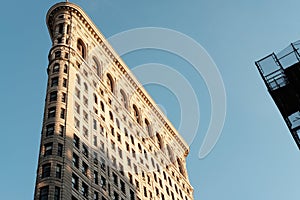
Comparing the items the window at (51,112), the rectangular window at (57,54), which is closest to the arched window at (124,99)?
the rectangular window at (57,54)

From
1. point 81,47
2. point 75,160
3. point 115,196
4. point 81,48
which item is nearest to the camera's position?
point 75,160

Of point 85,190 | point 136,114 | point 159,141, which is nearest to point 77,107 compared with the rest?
point 85,190

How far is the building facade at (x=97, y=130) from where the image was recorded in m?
55.6

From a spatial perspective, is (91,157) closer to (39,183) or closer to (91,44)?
(39,183)

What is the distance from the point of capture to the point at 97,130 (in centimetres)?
Result: 6731

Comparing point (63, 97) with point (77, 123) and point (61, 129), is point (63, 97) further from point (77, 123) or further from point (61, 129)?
point (61, 129)

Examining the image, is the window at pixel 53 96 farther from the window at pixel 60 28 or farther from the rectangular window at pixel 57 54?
the window at pixel 60 28

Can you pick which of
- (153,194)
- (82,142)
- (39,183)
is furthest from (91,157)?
(153,194)

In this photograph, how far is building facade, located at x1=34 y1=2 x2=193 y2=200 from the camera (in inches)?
2189

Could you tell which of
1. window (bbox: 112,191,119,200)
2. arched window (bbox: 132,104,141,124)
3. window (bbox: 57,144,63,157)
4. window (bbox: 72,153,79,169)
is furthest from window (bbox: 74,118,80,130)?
arched window (bbox: 132,104,141,124)

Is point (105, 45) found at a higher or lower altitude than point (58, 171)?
higher

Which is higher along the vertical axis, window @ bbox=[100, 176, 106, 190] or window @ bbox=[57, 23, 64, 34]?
window @ bbox=[57, 23, 64, 34]

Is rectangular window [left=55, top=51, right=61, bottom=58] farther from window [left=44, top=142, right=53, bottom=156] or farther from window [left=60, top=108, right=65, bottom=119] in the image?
window [left=44, top=142, right=53, bottom=156]

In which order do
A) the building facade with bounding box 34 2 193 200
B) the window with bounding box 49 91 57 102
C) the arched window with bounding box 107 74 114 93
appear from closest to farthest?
the building facade with bounding box 34 2 193 200, the window with bounding box 49 91 57 102, the arched window with bounding box 107 74 114 93
